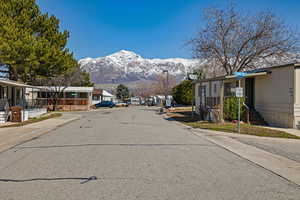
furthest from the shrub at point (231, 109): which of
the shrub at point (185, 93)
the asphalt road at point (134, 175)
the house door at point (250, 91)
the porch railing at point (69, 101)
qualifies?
the porch railing at point (69, 101)

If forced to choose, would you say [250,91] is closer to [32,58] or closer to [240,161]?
[240,161]

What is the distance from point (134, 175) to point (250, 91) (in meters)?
16.7

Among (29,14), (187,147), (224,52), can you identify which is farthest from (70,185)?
(29,14)

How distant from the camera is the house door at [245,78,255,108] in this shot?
66.5 feet

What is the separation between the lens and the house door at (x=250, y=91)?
66.5 feet

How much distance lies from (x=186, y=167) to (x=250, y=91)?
15.5 m

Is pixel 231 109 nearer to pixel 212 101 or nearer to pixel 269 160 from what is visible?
pixel 212 101

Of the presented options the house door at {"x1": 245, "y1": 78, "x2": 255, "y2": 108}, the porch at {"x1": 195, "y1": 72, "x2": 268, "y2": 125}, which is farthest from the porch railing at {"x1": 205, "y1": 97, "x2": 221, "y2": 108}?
the house door at {"x1": 245, "y1": 78, "x2": 255, "y2": 108}

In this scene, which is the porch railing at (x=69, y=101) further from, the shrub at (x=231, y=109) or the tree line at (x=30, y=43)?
the shrub at (x=231, y=109)

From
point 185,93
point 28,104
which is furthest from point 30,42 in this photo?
point 185,93

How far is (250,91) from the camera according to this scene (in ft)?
67.5

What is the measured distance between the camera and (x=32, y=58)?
23812 mm

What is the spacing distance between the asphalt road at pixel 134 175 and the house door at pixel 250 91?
12.5 meters

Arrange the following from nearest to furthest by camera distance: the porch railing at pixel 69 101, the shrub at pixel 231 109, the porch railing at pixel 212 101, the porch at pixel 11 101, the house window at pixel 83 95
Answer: the shrub at pixel 231 109
the porch at pixel 11 101
the porch railing at pixel 212 101
the porch railing at pixel 69 101
the house window at pixel 83 95
